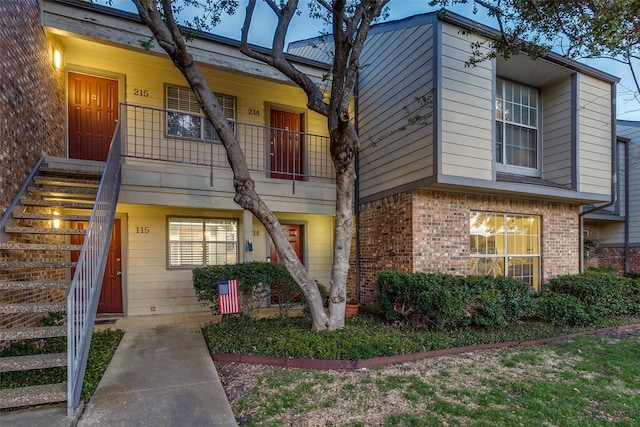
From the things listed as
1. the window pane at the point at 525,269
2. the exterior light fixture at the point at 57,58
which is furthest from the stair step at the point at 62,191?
the window pane at the point at 525,269

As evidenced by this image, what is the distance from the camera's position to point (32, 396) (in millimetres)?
3242

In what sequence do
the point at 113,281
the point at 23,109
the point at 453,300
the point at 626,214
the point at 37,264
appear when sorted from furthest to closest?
Answer: 1. the point at 626,214
2. the point at 113,281
3. the point at 453,300
4. the point at 23,109
5. the point at 37,264

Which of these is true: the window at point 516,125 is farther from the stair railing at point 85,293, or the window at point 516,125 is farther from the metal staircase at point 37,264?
the metal staircase at point 37,264

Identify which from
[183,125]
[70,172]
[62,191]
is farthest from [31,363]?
[183,125]

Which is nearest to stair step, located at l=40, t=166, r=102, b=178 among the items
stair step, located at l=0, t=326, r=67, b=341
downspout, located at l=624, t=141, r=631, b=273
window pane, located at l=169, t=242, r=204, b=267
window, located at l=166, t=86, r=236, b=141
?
window, located at l=166, t=86, r=236, b=141

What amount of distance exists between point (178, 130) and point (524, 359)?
7984 millimetres

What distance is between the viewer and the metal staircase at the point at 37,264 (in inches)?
134

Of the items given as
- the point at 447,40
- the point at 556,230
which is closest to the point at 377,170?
the point at 447,40

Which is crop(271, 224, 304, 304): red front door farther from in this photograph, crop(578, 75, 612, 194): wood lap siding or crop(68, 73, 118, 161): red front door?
crop(578, 75, 612, 194): wood lap siding

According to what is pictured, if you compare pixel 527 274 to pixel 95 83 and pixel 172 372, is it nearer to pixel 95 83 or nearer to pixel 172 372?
pixel 172 372

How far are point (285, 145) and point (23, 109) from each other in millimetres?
5344

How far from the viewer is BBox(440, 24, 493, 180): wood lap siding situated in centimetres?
635

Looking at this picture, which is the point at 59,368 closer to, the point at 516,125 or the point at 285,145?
the point at 285,145

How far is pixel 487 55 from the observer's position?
6.65 metres
